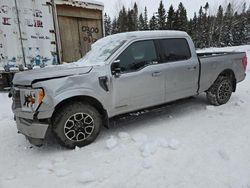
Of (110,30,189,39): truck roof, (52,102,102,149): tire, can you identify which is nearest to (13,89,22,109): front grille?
(52,102,102,149): tire

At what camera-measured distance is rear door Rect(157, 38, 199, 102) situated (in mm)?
4438

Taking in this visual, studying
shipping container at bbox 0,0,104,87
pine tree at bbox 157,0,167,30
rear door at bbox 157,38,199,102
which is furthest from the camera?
pine tree at bbox 157,0,167,30

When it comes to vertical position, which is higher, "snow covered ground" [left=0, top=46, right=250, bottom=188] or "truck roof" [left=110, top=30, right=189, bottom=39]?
"truck roof" [left=110, top=30, right=189, bottom=39]

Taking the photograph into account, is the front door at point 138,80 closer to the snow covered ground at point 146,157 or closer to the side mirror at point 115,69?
the side mirror at point 115,69

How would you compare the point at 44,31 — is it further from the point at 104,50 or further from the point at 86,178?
the point at 86,178

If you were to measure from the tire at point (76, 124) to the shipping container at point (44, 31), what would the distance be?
5.33 m

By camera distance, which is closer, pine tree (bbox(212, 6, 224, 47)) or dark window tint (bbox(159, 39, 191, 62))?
dark window tint (bbox(159, 39, 191, 62))

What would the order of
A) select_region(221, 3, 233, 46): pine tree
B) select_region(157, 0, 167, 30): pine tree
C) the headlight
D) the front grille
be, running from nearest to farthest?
the headlight → the front grille → select_region(221, 3, 233, 46): pine tree → select_region(157, 0, 167, 30): pine tree

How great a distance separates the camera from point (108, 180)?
2.75 meters

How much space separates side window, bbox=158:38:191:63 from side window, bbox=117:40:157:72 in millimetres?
247

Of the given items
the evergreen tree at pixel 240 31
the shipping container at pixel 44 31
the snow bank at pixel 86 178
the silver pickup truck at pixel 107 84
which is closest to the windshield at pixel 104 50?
the silver pickup truck at pixel 107 84

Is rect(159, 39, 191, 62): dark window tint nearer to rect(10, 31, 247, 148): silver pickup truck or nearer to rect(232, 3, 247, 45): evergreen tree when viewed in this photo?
rect(10, 31, 247, 148): silver pickup truck

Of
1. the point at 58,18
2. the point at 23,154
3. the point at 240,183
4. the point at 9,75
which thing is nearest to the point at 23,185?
the point at 23,154

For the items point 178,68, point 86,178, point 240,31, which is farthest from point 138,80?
point 240,31
